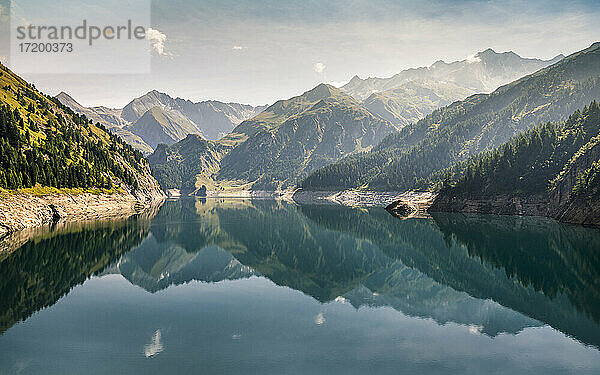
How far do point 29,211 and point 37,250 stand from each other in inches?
1654

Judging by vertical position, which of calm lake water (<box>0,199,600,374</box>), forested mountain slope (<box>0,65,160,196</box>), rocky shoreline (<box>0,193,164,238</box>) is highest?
forested mountain slope (<box>0,65,160,196</box>)

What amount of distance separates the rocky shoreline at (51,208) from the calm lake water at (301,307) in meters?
11.1

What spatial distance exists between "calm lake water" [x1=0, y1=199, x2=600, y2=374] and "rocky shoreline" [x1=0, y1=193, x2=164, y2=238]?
11.1m

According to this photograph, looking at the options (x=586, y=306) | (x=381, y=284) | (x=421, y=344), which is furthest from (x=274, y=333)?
(x=586, y=306)

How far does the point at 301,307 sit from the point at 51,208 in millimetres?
102659

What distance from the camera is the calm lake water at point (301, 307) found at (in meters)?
28.2

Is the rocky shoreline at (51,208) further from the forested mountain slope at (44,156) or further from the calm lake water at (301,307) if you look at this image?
the calm lake water at (301,307)

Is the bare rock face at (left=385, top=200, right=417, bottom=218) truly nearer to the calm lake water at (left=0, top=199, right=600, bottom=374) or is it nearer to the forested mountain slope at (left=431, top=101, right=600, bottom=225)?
the forested mountain slope at (left=431, top=101, right=600, bottom=225)

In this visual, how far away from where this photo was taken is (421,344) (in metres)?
31.9

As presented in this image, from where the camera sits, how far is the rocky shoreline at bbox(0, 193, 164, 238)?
300 feet

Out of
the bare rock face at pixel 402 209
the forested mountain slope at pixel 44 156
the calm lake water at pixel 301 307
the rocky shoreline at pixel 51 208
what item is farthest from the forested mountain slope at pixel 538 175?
the forested mountain slope at pixel 44 156

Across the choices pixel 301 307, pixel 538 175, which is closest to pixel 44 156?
pixel 301 307

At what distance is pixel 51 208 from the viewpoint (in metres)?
115

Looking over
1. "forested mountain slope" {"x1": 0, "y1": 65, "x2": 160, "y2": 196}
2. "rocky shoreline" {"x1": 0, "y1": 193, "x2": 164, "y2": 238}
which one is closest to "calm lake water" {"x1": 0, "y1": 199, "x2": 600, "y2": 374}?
"rocky shoreline" {"x1": 0, "y1": 193, "x2": 164, "y2": 238}
